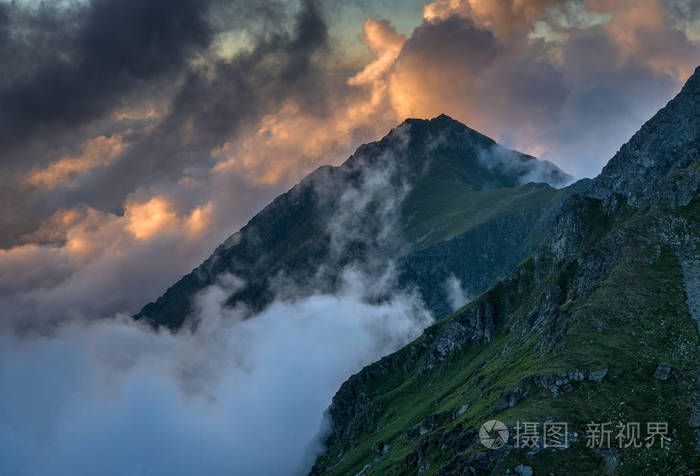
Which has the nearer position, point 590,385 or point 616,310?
point 590,385

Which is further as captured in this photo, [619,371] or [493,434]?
[619,371]

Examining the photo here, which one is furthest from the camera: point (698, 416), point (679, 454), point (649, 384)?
point (649, 384)

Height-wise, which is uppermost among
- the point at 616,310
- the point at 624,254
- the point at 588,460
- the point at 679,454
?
the point at 624,254

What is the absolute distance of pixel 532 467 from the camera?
12475 centimetres

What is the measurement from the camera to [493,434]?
14362 centimetres

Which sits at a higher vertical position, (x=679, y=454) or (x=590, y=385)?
(x=590, y=385)

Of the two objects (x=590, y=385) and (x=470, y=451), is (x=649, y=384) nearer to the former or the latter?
(x=590, y=385)

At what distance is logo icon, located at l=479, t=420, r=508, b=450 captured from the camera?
138 metres

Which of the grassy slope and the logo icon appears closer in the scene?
the grassy slope

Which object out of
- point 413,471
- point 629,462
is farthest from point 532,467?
point 413,471

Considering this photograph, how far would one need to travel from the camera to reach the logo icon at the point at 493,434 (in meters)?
138

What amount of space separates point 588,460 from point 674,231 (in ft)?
363

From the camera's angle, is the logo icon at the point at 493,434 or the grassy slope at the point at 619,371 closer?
the grassy slope at the point at 619,371

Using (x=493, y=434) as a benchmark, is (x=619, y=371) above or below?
below
